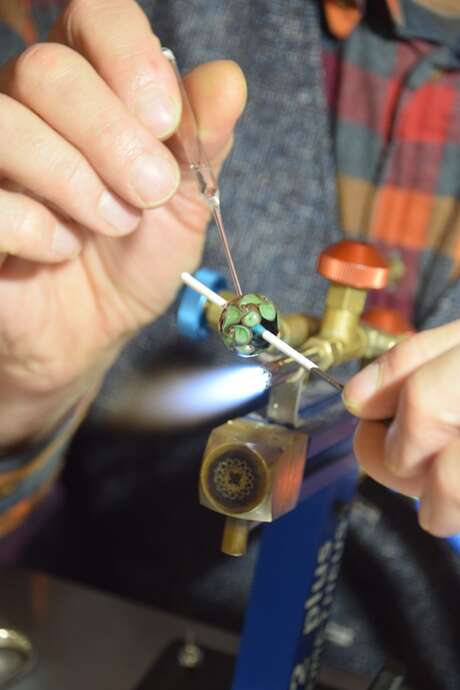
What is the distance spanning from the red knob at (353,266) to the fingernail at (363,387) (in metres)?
0.07

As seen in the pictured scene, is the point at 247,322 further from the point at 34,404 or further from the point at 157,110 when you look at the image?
the point at 34,404

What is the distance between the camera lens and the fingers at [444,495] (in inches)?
11.4

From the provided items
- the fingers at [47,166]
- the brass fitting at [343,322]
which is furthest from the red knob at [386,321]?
the fingers at [47,166]

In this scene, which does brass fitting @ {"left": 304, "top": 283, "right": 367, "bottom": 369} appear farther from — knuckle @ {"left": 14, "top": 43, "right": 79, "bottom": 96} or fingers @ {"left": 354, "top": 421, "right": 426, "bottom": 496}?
knuckle @ {"left": 14, "top": 43, "right": 79, "bottom": 96}

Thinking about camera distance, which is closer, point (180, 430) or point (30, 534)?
point (180, 430)

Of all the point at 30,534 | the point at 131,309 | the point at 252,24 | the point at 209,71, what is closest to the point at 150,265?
the point at 131,309

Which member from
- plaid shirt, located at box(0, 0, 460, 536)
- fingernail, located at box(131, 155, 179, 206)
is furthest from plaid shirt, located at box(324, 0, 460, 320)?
fingernail, located at box(131, 155, 179, 206)

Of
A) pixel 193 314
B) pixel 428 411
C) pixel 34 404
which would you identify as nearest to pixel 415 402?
pixel 428 411

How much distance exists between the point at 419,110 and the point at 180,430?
328mm

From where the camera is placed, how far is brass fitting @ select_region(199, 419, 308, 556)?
32 cm

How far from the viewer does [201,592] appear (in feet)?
2.43

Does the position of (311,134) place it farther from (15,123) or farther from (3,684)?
(3,684)

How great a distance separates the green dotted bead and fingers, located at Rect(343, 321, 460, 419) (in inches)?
1.5

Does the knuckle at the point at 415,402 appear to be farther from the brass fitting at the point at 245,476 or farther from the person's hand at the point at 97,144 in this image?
the person's hand at the point at 97,144
